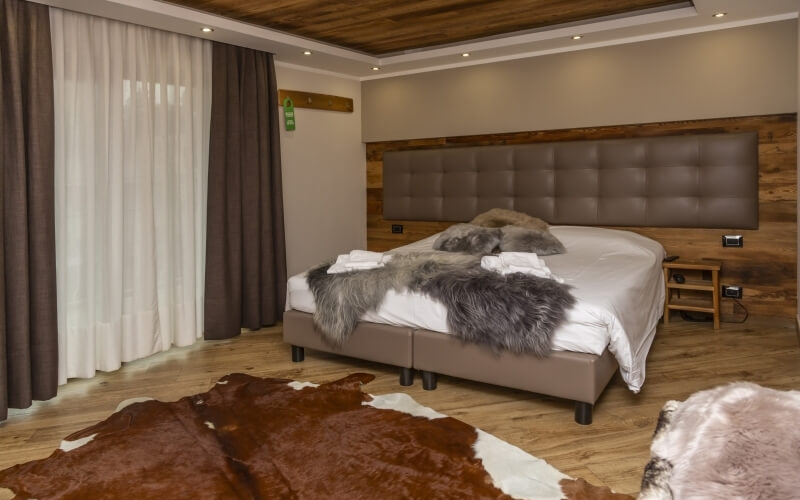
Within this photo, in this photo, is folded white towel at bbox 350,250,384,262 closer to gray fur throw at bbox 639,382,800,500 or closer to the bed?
the bed

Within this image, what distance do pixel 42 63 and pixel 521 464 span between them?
3059mm

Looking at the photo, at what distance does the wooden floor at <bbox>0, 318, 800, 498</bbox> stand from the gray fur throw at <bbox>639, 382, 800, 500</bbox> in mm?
1138

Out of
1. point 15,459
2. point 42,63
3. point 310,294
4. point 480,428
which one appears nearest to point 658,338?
point 480,428

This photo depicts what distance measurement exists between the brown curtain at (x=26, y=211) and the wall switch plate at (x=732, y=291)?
4387 mm

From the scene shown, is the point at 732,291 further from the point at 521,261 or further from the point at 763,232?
the point at 521,261

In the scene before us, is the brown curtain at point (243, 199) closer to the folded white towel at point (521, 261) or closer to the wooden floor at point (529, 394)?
the wooden floor at point (529, 394)

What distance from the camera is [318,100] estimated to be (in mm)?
5059

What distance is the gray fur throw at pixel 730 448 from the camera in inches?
33.8

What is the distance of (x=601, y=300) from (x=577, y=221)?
2113mm

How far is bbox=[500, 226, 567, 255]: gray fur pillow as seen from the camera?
152 inches

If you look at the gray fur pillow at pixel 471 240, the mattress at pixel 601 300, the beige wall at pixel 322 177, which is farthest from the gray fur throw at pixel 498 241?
the beige wall at pixel 322 177

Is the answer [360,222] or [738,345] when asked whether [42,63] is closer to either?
[360,222]

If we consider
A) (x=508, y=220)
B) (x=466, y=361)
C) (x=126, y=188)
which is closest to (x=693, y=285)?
(x=508, y=220)

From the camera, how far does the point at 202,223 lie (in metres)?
4.14
